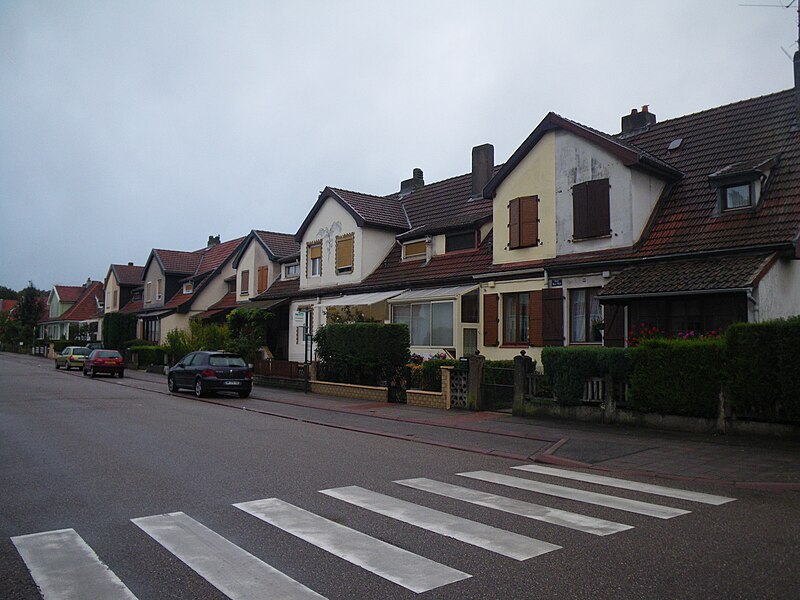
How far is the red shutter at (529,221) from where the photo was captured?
20.9 metres

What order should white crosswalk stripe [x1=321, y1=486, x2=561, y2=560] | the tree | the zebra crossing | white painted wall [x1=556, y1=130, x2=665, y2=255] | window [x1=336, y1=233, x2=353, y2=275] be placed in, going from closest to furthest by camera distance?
the zebra crossing → white crosswalk stripe [x1=321, y1=486, x2=561, y2=560] → white painted wall [x1=556, y1=130, x2=665, y2=255] → window [x1=336, y1=233, x2=353, y2=275] → the tree

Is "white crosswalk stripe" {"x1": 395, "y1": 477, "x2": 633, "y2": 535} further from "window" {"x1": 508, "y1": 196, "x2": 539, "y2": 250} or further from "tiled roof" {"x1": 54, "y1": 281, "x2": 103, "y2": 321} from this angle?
"tiled roof" {"x1": 54, "y1": 281, "x2": 103, "y2": 321}

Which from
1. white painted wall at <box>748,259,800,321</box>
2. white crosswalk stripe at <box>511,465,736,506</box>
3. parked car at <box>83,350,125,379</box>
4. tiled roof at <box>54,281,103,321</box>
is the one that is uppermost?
tiled roof at <box>54,281,103,321</box>

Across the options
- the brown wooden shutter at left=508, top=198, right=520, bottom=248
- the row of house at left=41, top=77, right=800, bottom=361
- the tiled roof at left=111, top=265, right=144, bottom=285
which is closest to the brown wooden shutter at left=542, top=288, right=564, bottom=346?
the row of house at left=41, top=77, right=800, bottom=361

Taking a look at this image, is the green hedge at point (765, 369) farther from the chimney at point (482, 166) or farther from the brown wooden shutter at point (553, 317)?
the chimney at point (482, 166)

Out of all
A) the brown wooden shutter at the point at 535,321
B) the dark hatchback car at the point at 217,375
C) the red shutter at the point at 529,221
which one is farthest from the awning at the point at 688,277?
the dark hatchback car at the point at 217,375

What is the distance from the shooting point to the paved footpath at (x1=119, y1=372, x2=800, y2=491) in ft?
31.0

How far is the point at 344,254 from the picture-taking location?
99.8ft

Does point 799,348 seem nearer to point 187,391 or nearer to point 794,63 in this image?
point 794,63

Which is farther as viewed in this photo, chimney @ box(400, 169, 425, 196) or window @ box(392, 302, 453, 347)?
chimney @ box(400, 169, 425, 196)

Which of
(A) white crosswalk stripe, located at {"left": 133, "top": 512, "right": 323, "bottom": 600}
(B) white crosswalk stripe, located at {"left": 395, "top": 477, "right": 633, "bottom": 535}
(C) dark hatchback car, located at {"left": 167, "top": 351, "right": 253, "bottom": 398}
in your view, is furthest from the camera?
(C) dark hatchback car, located at {"left": 167, "top": 351, "right": 253, "bottom": 398}

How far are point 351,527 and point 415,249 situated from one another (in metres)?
22.0

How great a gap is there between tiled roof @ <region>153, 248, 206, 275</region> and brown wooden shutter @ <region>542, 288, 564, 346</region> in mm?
37137

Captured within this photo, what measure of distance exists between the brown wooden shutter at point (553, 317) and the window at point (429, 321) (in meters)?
4.44
